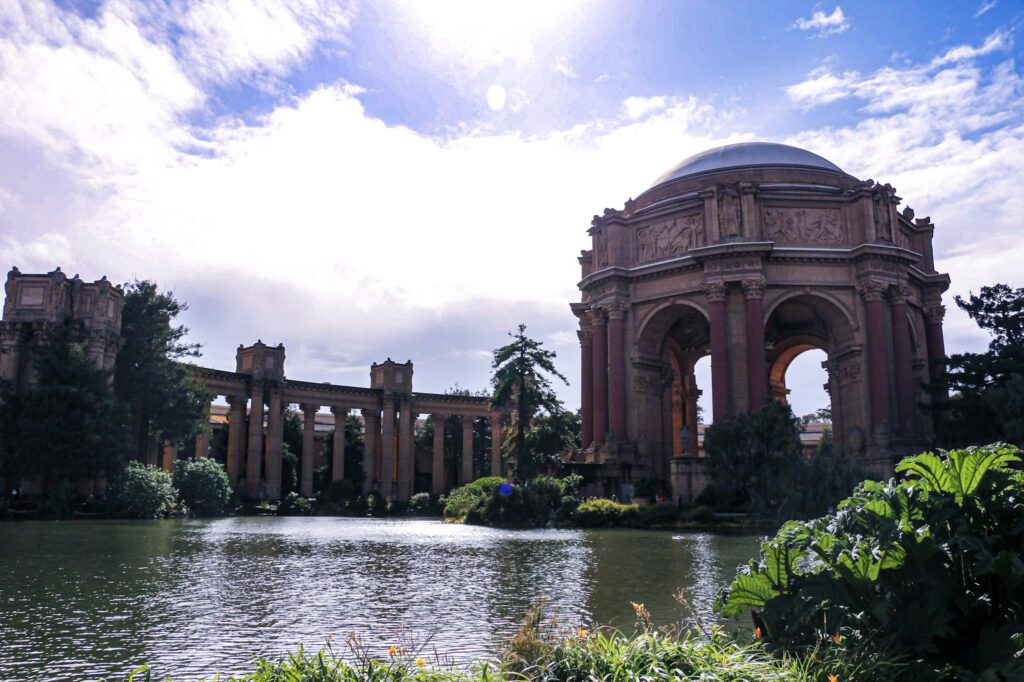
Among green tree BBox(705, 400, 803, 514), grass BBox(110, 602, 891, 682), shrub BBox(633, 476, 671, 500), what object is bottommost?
grass BBox(110, 602, 891, 682)

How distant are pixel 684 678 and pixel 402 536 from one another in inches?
806

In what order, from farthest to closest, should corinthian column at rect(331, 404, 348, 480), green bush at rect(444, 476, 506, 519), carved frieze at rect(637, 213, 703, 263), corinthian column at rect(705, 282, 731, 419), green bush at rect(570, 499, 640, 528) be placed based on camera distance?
corinthian column at rect(331, 404, 348, 480), carved frieze at rect(637, 213, 703, 263), corinthian column at rect(705, 282, 731, 419), green bush at rect(444, 476, 506, 519), green bush at rect(570, 499, 640, 528)

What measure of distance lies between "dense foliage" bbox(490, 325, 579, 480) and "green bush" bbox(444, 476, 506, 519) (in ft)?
5.39

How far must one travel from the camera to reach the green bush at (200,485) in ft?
135

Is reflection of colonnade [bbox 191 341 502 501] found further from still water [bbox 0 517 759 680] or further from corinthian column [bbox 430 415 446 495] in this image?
still water [bbox 0 517 759 680]

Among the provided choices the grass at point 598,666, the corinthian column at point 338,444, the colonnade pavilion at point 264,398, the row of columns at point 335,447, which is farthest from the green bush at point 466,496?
the grass at point 598,666

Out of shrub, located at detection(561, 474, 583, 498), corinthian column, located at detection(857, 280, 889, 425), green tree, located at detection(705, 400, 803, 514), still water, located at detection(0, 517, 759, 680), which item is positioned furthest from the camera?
corinthian column, located at detection(857, 280, 889, 425)

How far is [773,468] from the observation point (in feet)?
94.5

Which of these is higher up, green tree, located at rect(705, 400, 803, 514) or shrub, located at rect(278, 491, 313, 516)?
green tree, located at rect(705, 400, 803, 514)

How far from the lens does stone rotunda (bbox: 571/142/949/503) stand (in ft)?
131

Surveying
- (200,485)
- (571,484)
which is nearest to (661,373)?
(571,484)

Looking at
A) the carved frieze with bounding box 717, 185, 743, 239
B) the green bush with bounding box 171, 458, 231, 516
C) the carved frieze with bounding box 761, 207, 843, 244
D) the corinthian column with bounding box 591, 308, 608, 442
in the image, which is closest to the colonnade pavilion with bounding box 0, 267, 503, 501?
the green bush with bounding box 171, 458, 231, 516

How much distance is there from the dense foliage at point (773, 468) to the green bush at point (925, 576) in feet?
67.0

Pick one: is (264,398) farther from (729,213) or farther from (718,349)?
(729,213)
